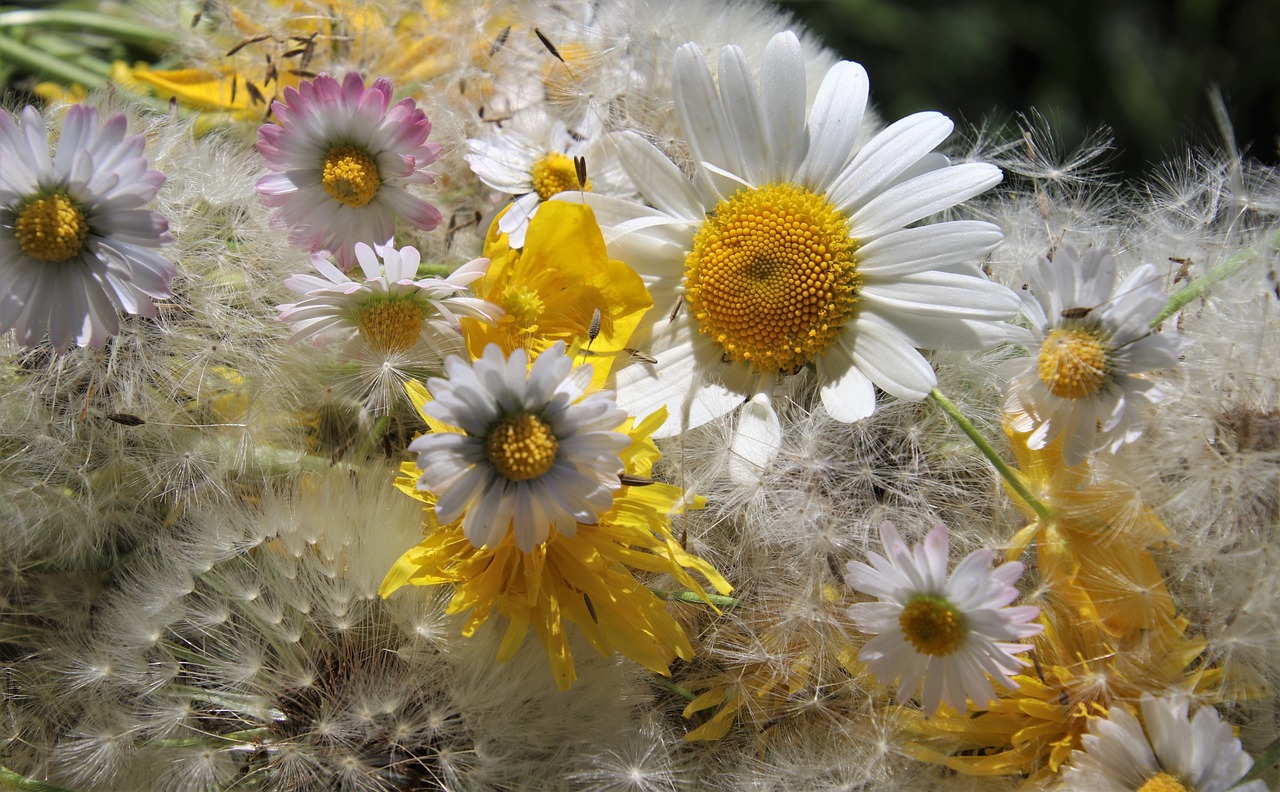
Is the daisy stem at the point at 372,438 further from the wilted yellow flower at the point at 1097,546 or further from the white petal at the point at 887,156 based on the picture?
the wilted yellow flower at the point at 1097,546

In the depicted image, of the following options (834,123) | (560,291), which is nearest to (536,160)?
(560,291)

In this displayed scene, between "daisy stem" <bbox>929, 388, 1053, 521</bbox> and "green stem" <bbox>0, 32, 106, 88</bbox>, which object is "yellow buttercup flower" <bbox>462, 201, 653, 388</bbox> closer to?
"daisy stem" <bbox>929, 388, 1053, 521</bbox>

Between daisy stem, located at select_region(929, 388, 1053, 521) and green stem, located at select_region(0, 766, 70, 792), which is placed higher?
daisy stem, located at select_region(929, 388, 1053, 521)

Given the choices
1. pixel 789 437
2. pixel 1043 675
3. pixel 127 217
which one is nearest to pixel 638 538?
pixel 789 437

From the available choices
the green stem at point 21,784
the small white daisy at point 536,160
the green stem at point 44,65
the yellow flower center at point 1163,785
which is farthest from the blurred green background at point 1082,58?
the green stem at point 21,784

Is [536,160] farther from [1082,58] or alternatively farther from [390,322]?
[1082,58]

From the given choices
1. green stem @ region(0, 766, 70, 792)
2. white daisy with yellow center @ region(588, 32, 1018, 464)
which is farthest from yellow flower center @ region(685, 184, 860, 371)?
green stem @ region(0, 766, 70, 792)
